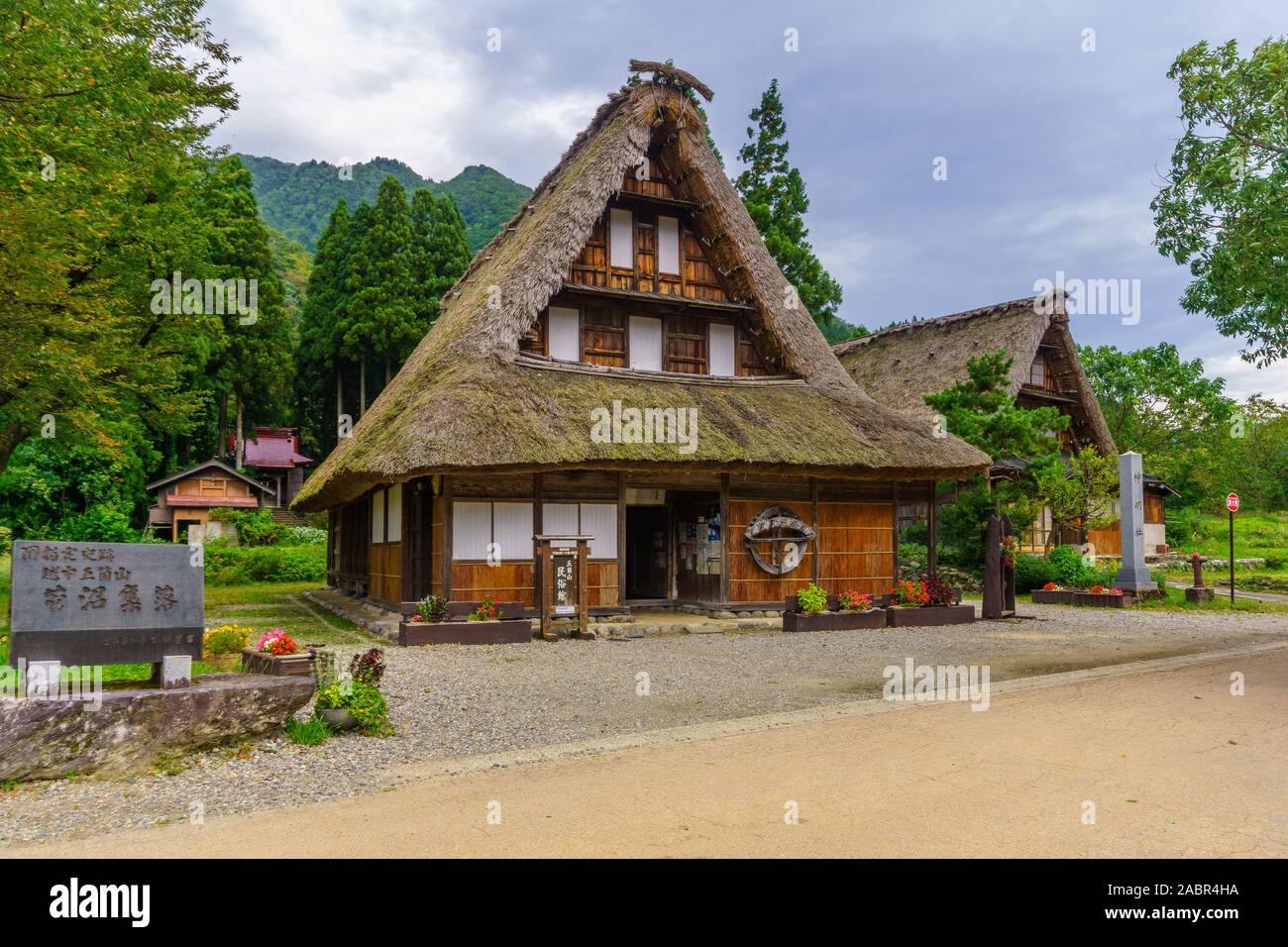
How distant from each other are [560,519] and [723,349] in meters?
6.01

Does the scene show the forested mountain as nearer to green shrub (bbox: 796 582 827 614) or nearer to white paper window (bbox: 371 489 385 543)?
white paper window (bbox: 371 489 385 543)

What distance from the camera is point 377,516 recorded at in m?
17.8

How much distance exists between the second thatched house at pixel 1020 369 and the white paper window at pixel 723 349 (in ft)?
35.2

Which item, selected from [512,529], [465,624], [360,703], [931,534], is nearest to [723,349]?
[931,534]

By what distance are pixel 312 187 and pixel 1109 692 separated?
86.4 meters

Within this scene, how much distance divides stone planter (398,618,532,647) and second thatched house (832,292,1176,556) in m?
17.6

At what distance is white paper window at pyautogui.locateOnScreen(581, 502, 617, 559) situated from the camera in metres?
15.0

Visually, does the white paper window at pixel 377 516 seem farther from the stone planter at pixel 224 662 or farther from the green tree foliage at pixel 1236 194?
the green tree foliage at pixel 1236 194

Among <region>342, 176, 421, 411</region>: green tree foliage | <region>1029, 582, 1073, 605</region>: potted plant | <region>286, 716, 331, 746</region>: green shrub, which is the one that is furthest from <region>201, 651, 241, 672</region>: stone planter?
<region>342, 176, 421, 411</region>: green tree foliage

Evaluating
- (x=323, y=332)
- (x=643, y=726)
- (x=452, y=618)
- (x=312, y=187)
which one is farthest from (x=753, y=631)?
(x=312, y=187)

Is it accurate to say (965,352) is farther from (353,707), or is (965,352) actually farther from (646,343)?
(353,707)

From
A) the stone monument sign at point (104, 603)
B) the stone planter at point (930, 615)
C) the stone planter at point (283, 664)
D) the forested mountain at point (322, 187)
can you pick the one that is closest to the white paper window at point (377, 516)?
the stone planter at point (930, 615)

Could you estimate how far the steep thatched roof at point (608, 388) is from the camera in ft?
43.7

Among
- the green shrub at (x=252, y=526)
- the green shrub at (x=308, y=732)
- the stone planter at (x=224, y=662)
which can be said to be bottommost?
the green shrub at (x=308, y=732)
